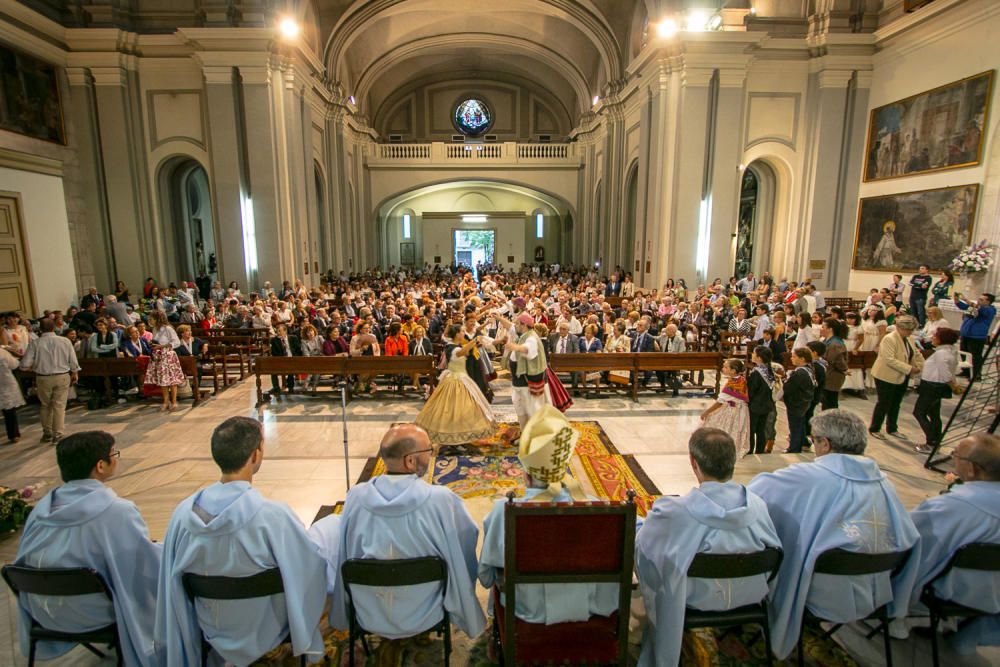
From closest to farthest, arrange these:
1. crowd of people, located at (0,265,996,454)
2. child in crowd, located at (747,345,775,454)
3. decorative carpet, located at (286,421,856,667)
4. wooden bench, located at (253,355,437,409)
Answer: decorative carpet, located at (286,421,856,667), child in crowd, located at (747,345,775,454), crowd of people, located at (0,265,996,454), wooden bench, located at (253,355,437,409)

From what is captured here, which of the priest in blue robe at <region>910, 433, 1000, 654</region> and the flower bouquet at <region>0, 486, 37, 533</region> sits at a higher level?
the priest in blue robe at <region>910, 433, 1000, 654</region>

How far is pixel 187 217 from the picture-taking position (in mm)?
20188

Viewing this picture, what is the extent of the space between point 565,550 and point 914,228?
629 inches

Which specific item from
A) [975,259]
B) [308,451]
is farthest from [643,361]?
[975,259]

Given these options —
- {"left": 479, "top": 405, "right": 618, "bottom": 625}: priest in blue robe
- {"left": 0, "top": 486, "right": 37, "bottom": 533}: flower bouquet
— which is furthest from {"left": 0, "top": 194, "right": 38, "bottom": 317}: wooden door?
{"left": 479, "top": 405, "right": 618, "bottom": 625}: priest in blue robe

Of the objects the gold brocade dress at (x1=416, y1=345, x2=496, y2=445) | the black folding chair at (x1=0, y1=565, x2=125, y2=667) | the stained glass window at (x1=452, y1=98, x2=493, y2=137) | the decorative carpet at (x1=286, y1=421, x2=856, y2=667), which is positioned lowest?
the decorative carpet at (x1=286, y1=421, x2=856, y2=667)

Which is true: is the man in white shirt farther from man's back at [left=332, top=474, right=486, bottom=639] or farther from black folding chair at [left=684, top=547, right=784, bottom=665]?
black folding chair at [left=684, top=547, right=784, bottom=665]

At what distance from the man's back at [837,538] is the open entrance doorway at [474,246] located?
3060cm

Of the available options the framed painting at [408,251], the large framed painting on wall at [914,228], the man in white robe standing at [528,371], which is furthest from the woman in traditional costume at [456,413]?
the framed painting at [408,251]

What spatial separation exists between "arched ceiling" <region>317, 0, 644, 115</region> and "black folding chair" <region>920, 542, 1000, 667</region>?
21327mm

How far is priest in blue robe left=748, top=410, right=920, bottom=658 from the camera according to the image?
2.60m

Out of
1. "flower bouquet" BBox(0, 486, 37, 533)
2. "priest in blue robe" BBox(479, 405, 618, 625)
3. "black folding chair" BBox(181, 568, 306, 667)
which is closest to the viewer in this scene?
"black folding chair" BBox(181, 568, 306, 667)

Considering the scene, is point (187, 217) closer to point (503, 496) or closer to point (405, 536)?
point (503, 496)

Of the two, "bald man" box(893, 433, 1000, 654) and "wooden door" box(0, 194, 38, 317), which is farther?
"wooden door" box(0, 194, 38, 317)
